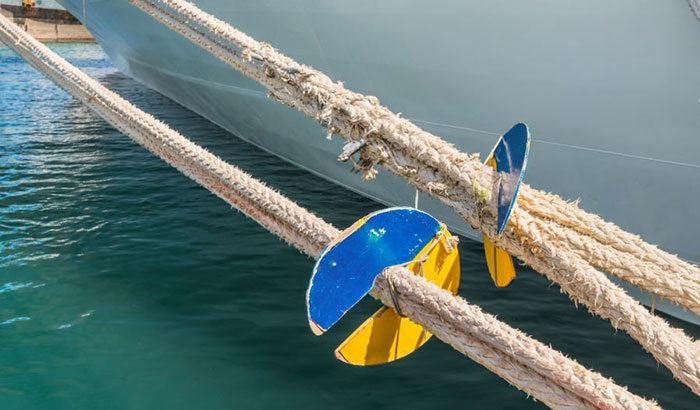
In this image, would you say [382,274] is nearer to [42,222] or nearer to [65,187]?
[42,222]

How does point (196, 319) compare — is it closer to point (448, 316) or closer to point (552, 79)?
point (448, 316)

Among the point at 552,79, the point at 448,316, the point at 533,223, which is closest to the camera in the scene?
the point at 448,316

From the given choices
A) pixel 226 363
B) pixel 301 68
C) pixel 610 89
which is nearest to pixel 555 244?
pixel 301 68

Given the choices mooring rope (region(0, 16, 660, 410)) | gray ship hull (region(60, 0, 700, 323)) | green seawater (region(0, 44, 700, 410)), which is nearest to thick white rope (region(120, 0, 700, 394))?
mooring rope (region(0, 16, 660, 410))

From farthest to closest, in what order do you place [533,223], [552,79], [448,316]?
[552,79] < [533,223] < [448,316]

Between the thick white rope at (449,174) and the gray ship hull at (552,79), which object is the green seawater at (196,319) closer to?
the gray ship hull at (552,79)

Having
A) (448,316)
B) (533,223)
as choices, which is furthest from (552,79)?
(448,316)
